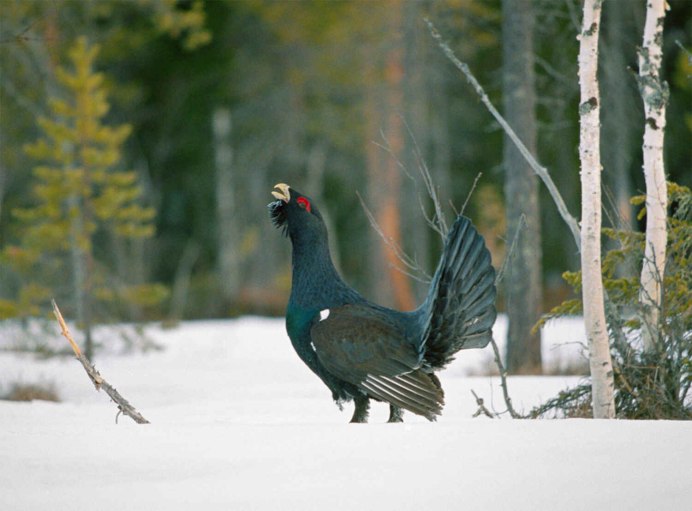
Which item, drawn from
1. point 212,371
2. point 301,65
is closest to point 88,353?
point 212,371

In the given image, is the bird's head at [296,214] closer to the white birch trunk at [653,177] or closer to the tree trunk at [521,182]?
the white birch trunk at [653,177]

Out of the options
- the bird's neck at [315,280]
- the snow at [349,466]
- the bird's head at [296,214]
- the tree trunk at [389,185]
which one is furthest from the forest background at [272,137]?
the snow at [349,466]

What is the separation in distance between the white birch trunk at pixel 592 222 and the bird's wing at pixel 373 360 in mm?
982

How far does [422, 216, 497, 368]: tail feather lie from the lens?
6.17 m

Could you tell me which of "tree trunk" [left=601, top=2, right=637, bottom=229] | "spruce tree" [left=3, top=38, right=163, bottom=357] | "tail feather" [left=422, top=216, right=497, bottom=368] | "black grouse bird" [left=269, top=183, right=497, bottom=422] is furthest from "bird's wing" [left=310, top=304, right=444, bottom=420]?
"spruce tree" [left=3, top=38, right=163, bottom=357]

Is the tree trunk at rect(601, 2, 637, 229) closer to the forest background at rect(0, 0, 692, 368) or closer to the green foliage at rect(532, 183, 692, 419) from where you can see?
the forest background at rect(0, 0, 692, 368)

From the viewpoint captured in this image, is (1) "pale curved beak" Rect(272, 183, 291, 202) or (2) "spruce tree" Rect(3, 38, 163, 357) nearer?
(1) "pale curved beak" Rect(272, 183, 291, 202)

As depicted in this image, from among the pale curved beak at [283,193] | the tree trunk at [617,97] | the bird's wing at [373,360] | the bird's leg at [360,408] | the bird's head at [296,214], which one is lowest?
the bird's leg at [360,408]

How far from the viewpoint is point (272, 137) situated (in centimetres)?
3045

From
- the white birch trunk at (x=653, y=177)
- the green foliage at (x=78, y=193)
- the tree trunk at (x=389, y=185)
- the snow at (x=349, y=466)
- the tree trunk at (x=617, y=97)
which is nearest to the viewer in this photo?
the snow at (x=349, y=466)

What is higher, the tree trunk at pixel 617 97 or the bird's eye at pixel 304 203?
the tree trunk at pixel 617 97

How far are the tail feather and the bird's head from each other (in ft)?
2.89

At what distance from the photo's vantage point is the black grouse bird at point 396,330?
612 cm

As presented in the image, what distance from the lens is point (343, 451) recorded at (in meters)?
5.16
